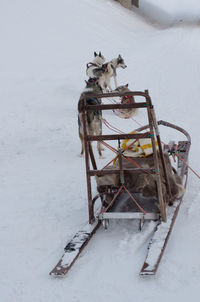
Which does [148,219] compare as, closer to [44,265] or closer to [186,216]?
[186,216]

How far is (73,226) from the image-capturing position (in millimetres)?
3562

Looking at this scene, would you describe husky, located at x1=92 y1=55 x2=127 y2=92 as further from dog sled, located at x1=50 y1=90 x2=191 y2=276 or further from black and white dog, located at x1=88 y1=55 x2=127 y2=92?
dog sled, located at x1=50 y1=90 x2=191 y2=276

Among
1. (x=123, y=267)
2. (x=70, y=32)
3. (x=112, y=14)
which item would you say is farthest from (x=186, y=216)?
(x=112, y=14)

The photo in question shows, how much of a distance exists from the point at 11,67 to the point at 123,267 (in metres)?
10.0

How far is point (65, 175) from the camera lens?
4895 mm

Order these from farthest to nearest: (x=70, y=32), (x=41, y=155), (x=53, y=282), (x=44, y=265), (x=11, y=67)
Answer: (x=70, y=32) → (x=11, y=67) → (x=41, y=155) → (x=44, y=265) → (x=53, y=282)

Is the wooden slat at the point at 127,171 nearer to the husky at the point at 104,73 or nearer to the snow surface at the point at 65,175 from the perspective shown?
the snow surface at the point at 65,175

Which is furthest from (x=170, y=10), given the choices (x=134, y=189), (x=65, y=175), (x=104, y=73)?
(x=134, y=189)

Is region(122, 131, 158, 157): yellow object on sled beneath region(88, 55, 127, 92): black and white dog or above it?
beneath

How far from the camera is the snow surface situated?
2705 millimetres

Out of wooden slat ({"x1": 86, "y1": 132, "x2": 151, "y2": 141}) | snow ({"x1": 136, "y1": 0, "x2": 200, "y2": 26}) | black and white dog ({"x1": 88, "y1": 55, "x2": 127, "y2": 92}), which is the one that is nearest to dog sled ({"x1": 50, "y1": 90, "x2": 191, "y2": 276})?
wooden slat ({"x1": 86, "y1": 132, "x2": 151, "y2": 141})

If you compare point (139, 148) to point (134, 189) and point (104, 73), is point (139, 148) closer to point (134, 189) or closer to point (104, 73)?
point (134, 189)

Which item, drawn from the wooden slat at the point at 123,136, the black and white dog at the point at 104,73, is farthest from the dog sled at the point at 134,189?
the black and white dog at the point at 104,73

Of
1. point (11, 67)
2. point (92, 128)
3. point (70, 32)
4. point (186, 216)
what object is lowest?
point (186, 216)
